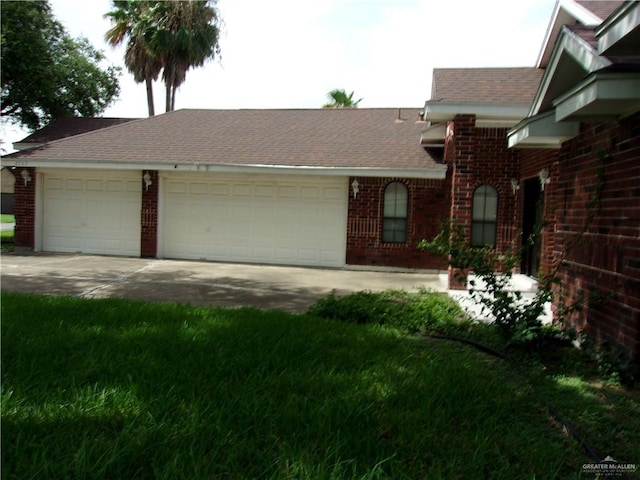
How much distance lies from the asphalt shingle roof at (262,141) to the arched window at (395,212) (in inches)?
26.8

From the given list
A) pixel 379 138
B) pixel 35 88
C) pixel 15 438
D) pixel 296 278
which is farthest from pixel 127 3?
pixel 15 438

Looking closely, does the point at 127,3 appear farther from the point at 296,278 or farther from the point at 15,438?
the point at 15,438

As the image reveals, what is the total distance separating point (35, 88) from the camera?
2053 cm

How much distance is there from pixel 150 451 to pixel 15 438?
777 mm

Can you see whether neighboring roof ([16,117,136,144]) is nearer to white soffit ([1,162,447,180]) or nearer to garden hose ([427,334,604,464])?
white soffit ([1,162,447,180])

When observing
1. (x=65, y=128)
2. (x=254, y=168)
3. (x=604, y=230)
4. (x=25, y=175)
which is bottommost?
(x=604, y=230)

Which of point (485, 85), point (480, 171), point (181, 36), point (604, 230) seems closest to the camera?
point (604, 230)

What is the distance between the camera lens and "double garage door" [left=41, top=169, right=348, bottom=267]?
13.8 m

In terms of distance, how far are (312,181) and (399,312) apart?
7.80 meters

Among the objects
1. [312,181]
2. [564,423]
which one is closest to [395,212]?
[312,181]

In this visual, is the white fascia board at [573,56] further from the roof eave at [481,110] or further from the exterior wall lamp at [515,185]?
the exterior wall lamp at [515,185]

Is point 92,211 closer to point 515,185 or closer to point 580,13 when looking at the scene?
point 515,185

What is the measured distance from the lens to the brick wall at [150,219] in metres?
14.4

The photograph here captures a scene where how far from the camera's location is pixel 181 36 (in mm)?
25359
